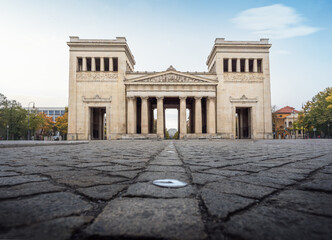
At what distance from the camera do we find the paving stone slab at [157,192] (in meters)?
1.44

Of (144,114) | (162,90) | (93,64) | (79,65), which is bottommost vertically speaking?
(144,114)

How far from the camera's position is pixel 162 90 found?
3322cm

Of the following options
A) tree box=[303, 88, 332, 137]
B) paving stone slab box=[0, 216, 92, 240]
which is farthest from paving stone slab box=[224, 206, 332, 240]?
tree box=[303, 88, 332, 137]

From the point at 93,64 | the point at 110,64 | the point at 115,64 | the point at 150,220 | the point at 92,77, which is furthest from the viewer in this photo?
the point at 115,64

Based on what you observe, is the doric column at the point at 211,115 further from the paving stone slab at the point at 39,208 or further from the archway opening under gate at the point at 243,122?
the paving stone slab at the point at 39,208

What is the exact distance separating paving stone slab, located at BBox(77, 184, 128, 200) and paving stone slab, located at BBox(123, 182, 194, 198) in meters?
0.10

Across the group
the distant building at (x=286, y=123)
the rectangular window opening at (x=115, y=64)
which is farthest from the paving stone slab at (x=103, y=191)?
the distant building at (x=286, y=123)

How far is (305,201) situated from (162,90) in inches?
1270

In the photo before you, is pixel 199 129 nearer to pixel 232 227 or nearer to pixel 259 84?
pixel 259 84

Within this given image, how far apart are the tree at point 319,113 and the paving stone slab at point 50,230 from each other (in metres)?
49.8

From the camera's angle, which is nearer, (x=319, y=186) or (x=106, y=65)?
(x=319, y=186)

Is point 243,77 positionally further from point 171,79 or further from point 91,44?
point 91,44

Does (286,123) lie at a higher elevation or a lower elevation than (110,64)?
lower

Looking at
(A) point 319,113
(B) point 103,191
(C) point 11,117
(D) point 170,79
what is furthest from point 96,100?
(A) point 319,113
